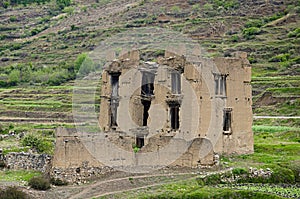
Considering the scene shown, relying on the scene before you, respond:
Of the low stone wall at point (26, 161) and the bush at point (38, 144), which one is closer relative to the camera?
the low stone wall at point (26, 161)

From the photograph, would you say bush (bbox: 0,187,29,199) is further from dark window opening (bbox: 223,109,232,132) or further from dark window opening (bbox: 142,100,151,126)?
dark window opening (bbox: 223,109,232,132)

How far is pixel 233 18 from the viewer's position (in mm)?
121938

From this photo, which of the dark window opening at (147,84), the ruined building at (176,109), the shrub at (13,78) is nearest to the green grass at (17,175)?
the ruined building at (176,109)

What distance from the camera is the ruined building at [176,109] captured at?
3058 centimetres

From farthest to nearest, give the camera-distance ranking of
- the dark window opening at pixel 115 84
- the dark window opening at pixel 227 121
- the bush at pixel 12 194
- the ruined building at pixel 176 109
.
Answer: the dark window opening at pixel 115 84 → the dark window opening at pixel 227 121 → the ruined building at pixel 176 109 → the bush at pixel 12 194

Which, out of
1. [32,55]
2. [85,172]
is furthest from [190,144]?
[32,55]

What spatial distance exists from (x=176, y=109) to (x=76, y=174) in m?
9.61

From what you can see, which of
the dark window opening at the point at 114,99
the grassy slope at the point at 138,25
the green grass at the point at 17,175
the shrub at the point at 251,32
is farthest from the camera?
the shrub at the point at 251,32

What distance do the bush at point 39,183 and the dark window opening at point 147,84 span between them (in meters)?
13.0

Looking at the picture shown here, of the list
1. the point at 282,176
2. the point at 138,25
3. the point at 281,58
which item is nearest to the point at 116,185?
the point at 282,176

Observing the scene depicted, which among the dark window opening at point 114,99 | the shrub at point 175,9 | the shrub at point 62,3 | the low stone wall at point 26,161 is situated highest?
the shrub at point 62,3

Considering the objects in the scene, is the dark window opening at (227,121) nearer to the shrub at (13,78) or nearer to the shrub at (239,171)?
the shrub at (239,171)

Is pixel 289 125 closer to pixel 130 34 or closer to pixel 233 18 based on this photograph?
pixel 130 34

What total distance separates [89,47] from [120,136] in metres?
81.9
